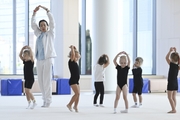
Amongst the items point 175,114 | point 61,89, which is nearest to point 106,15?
point 61,89

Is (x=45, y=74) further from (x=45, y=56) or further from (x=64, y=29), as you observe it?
(x=64, y=29)

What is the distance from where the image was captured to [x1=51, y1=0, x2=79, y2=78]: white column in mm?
17844

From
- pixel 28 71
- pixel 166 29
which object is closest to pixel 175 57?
pixel 28 71

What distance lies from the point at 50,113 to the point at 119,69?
1.89 metres

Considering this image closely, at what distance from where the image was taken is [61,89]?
15.9 m

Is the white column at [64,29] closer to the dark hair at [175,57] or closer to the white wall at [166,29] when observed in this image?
the white wall at [166,29]

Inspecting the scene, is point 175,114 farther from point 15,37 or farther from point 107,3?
point 15,37

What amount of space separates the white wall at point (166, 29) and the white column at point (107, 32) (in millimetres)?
3782

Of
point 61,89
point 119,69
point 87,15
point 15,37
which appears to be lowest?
point 61,89

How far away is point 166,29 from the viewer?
1873 cm

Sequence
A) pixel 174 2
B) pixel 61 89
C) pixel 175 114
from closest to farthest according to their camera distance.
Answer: pixel 175 114 → pixel 61 89 → pixel 174 2

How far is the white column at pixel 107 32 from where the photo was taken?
52.3 ft

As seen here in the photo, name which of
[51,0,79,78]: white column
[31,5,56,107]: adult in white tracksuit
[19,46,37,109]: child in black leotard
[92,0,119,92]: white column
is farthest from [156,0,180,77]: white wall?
[19,46,37,109]: child in black leotard

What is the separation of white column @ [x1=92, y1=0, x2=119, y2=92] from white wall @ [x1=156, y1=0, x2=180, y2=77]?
3782 millimetres
